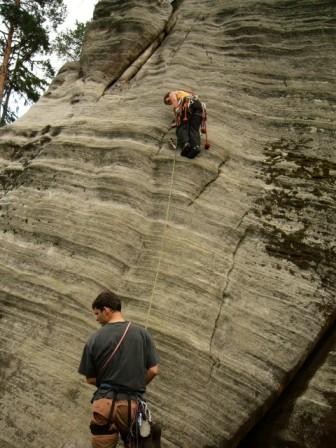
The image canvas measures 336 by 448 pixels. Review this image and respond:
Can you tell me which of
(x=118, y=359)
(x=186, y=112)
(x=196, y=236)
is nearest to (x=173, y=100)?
(x=186, y=112)

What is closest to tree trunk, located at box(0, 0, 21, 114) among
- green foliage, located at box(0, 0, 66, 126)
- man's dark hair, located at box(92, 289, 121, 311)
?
green foliage, located at box(0, 0, 66, 126)

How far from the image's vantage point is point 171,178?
890cm

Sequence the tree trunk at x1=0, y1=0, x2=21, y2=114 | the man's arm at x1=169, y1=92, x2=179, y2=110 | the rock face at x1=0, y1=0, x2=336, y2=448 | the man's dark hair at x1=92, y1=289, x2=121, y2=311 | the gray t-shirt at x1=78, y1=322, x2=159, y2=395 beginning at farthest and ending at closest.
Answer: the tree trunk at x1=0, y1=0, x2=21, y2=114 < the man's arm at x1=169, y1=92, x2=179, y2=110 < the rock face at x1=0, y1=0, x2=336, y2=448 < the man's dark hair at x1=92, y1=289, x2=121, y2=311 < the gray t-shirt at x1=78, y1=322, x2=159, y2=395

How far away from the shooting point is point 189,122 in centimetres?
941

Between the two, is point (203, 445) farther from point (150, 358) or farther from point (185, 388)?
point (150, 358)

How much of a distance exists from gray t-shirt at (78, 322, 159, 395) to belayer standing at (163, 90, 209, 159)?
5.13 meters

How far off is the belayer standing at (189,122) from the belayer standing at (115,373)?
4.99 m

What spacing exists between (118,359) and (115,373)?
0.46 ft

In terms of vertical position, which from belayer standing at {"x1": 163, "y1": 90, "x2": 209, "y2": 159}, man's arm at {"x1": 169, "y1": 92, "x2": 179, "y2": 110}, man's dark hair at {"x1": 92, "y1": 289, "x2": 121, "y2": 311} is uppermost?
man's arm at {"x1": 169, "y1": 92, "x2": 179, "y2": 110}

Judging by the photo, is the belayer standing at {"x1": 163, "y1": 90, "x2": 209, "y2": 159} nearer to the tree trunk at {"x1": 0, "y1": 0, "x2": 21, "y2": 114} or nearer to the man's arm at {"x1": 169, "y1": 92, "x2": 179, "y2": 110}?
the man's arm at {"x1": 169, "y1": 92, "x2": 179, "y2": 110}

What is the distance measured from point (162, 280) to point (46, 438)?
2.83 meters

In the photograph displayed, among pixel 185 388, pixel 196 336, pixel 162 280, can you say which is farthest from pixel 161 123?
pixel 185 388

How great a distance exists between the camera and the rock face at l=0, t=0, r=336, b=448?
21.0ft

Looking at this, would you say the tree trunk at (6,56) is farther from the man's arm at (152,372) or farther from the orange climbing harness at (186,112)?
the man's arm at (152,372)
